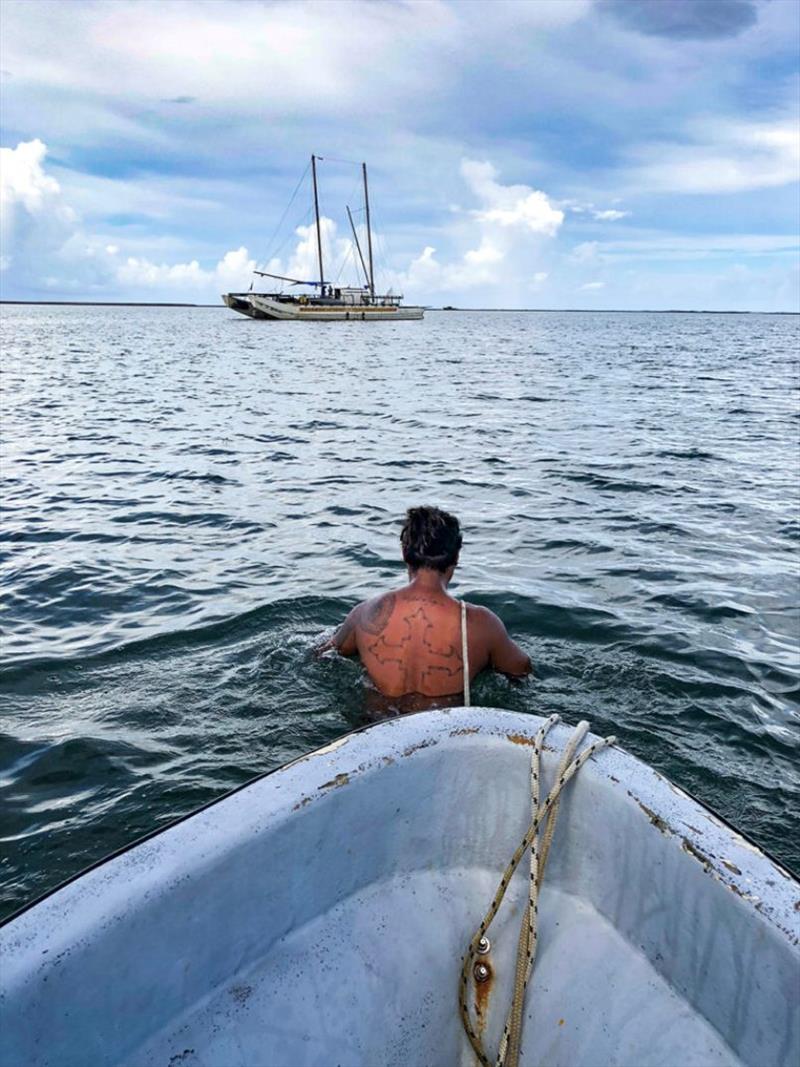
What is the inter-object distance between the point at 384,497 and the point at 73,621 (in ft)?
19.9

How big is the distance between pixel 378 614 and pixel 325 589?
11.2 ft

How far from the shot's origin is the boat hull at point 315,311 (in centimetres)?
9131

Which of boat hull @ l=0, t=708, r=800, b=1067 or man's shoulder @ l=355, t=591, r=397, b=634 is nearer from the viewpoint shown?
boat hull @ l=0, t=708, r=800, b=1067

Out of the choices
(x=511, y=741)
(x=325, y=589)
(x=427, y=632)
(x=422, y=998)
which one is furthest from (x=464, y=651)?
(x=325, y=589)

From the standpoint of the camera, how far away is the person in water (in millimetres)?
4406

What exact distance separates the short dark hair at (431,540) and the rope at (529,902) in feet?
5.87

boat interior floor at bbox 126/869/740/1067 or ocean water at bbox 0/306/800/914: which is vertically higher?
boat interior floor at bbox 126/869/740/1067

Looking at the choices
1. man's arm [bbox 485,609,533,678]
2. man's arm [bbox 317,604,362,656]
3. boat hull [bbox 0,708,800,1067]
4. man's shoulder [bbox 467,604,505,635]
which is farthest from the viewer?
man's arm [bbox 317,604,362,656]

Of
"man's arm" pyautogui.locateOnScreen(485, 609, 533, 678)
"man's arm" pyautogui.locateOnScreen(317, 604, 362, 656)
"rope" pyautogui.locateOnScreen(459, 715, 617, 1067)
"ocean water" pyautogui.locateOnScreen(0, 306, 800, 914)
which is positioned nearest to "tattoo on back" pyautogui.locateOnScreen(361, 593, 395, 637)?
"man's arm" pyautogui.locateOnScreen(317, 604, 362, 656)

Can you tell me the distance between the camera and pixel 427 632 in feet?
14.8

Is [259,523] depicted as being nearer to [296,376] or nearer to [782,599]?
[782,599]

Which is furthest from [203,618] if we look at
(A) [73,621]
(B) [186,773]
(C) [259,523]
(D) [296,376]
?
(D) [296,376]

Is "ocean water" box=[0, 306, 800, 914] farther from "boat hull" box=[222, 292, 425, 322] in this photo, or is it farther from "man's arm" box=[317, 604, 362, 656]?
"boat hull" box=[222, 292, 425, 322]

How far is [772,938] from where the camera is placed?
202 cm
